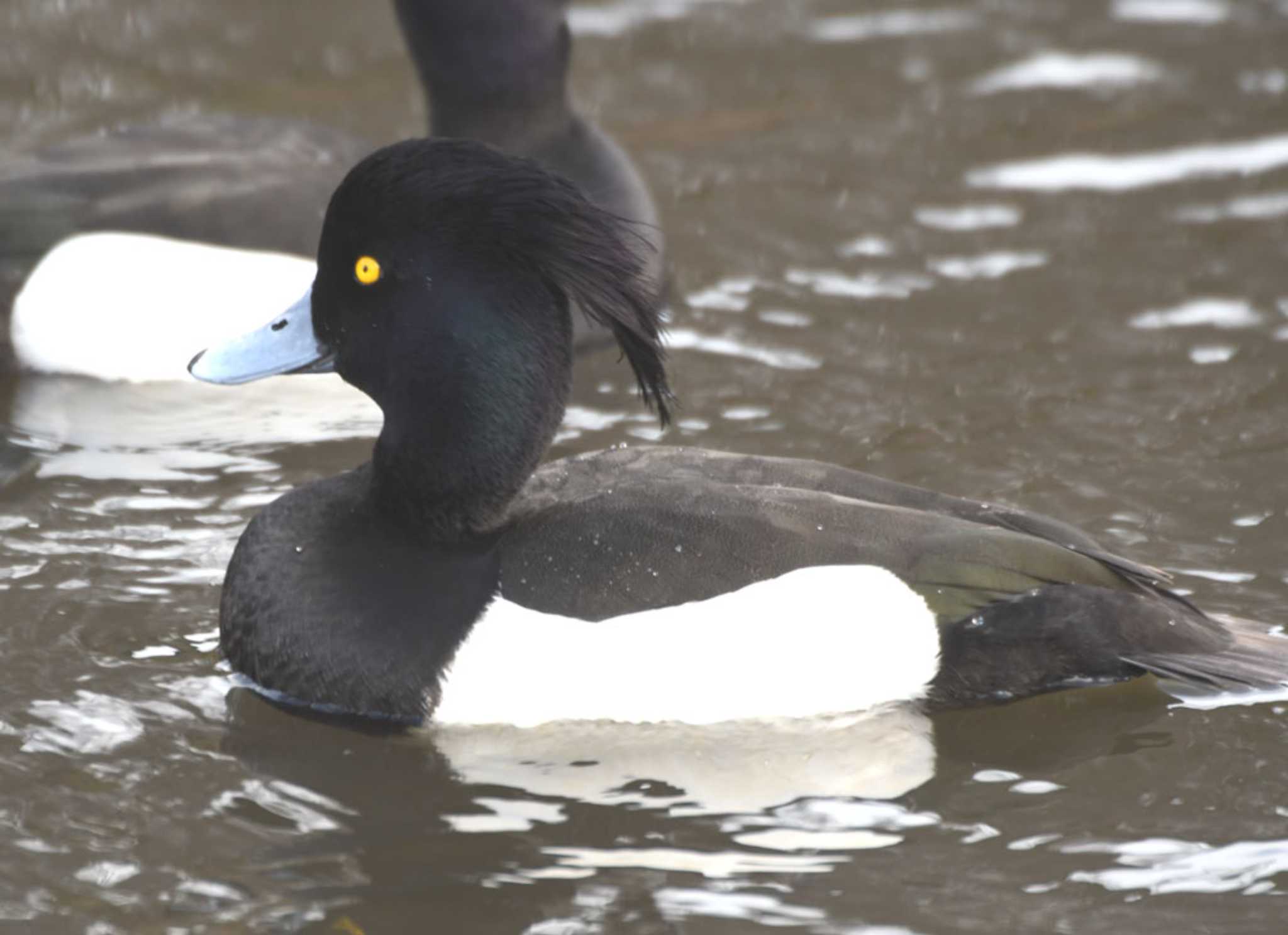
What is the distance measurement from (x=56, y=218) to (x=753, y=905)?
355cm

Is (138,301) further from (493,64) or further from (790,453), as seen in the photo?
(790,453)

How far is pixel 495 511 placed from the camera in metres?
4.50

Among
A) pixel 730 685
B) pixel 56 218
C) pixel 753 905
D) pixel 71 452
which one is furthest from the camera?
pixel 56 218

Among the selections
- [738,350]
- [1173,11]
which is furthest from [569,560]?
[1173,11]

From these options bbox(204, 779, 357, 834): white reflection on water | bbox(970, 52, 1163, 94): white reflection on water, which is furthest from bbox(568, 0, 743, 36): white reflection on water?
bbox(204, 779, 357, 834): white reflection on water

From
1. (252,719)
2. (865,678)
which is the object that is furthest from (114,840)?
(865,678)

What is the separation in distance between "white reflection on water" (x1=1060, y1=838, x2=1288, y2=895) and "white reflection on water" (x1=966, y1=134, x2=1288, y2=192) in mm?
3926

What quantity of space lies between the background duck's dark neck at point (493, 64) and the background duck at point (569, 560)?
7.96 feet

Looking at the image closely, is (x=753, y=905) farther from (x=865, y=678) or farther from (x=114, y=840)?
(x=114, y=840)

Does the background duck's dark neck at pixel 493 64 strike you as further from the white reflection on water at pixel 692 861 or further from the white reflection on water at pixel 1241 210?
the white reflection on water at pixel 692 861

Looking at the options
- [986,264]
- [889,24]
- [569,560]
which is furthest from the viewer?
[889,24]

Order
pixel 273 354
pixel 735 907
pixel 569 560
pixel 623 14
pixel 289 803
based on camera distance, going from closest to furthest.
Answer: pixel 735 907, pixel 289 803, pixel 569 560, pixel 273 354, pixel 623 14

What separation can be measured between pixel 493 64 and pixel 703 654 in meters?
3.13

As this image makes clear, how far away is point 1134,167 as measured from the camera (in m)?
7.72
